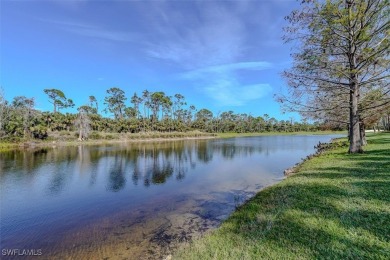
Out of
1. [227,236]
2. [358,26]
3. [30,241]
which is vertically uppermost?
[358,26]

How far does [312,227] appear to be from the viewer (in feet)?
16.7

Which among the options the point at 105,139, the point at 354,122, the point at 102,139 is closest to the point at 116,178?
the point at 354,122

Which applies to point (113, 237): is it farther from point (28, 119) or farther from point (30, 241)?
point (28, 119)

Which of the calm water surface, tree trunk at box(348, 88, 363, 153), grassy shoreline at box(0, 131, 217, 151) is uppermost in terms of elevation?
tree trunk at box(348, 88, 363, 153)

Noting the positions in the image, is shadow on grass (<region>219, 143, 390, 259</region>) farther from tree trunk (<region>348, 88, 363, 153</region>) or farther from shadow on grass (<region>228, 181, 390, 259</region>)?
tree trunk (<region>348, 88, 363, 153</region>)

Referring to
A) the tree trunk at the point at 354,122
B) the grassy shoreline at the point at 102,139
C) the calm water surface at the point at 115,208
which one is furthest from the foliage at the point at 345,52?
the grassy shoreline at the point at 102,139

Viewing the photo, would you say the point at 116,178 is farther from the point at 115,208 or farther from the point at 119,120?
the point at 119,120

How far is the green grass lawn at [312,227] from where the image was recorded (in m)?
4.21

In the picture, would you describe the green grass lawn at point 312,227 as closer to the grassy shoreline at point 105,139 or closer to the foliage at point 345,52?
the foliage at point 345,52

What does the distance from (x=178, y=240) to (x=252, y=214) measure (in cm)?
244

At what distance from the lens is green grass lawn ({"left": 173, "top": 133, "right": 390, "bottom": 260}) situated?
4.21 metres

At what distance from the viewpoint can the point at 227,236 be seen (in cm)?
569

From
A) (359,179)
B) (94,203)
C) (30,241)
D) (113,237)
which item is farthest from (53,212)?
(359,179)

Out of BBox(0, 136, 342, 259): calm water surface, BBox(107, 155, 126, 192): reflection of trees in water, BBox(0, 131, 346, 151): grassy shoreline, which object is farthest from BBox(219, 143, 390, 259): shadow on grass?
BBox(0, 131, 346, 151): grassy shoreline
